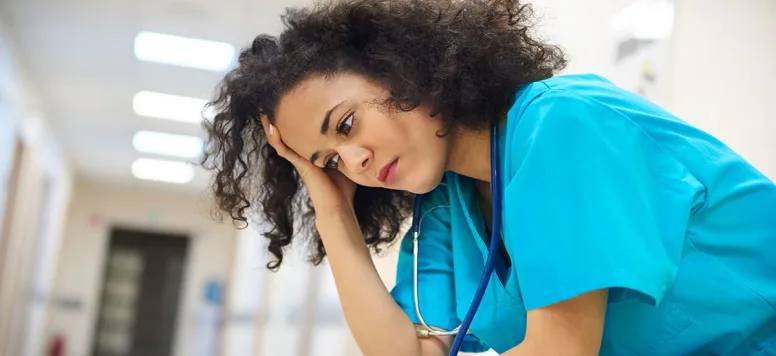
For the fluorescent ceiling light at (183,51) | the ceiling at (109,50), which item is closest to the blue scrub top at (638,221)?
the ceiling at (109,50)

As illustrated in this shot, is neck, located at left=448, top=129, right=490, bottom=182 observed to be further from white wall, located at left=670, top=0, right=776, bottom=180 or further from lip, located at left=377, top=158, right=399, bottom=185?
white wall, located at left=670, top=0, right=776, bottom=180

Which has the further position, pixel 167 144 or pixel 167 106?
pixel 167 144

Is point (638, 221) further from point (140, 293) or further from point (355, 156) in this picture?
point (140, 293)

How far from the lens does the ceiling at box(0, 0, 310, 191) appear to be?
4555 millimetres

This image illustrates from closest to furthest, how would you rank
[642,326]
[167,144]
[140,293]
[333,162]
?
[642,326] < [333,162] < [167,144] < [140,293]

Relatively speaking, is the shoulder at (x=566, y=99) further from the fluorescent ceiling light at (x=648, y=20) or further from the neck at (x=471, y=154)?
the fluorescent ceiling light at (x=648, y=20)

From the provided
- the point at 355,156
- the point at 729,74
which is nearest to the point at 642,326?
the point at 355,156

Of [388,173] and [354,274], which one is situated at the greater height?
[388,173]

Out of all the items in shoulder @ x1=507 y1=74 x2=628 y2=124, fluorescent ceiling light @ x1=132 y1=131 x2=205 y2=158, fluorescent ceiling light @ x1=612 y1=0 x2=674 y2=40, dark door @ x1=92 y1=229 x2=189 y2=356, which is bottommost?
dark door @ x1=92 y1=229 x2=189 y2=356

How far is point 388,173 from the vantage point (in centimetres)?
123

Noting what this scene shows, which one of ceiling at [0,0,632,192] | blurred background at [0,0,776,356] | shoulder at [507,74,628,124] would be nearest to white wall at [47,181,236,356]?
blurred background at [0,0,776,356]

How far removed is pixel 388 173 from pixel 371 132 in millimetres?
77

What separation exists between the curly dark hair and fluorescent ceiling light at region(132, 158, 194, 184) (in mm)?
7129

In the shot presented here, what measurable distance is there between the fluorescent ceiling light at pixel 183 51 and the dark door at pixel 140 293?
6277mm
